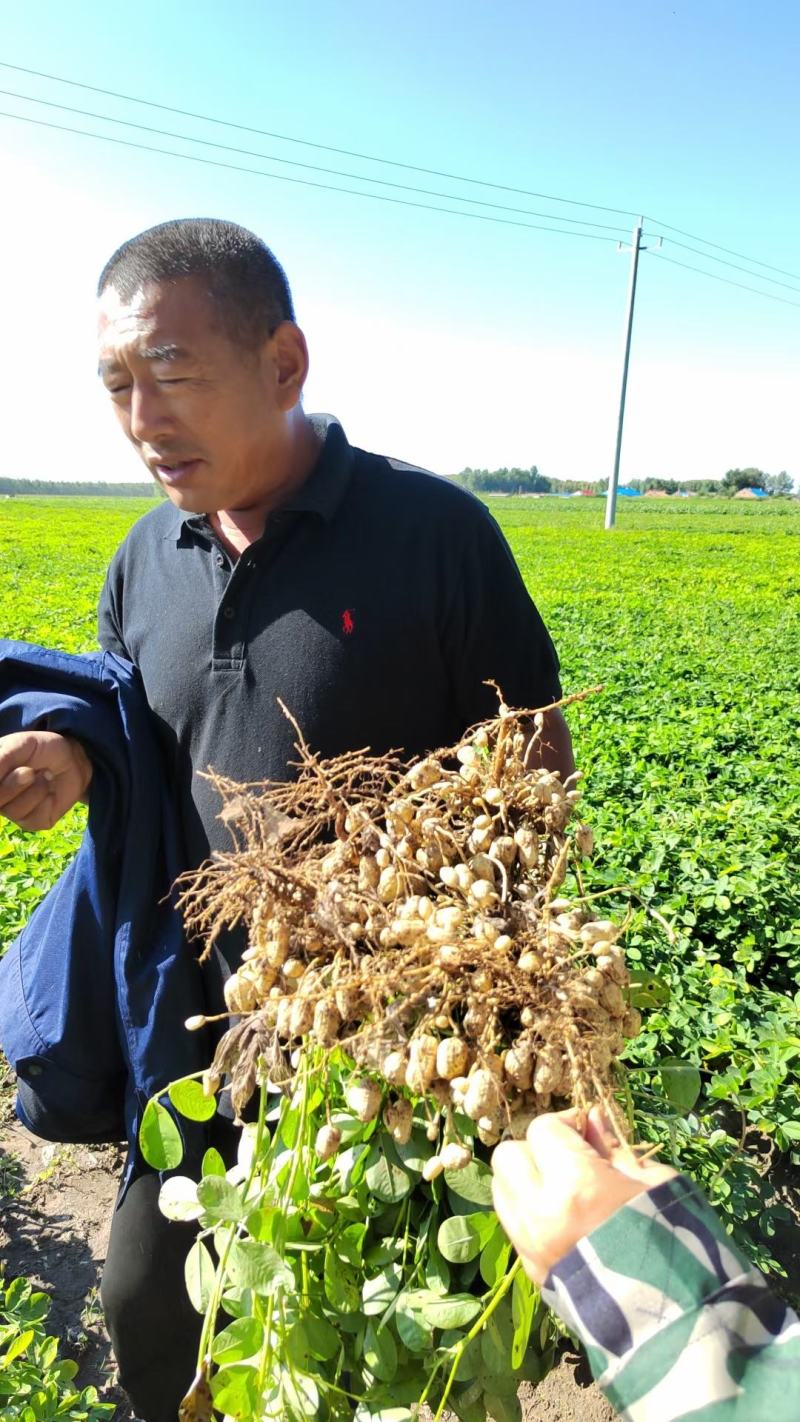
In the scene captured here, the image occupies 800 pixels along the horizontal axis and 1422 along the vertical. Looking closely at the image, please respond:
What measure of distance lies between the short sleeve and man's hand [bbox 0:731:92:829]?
2.42 feet

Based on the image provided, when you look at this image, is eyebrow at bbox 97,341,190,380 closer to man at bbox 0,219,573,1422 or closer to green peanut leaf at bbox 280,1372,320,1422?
man at bbox 0,219,573,1422

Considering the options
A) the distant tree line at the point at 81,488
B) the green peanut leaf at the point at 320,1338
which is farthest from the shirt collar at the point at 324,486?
the distant tree line at the point at 81,488

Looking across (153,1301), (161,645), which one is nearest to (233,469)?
(161,645)

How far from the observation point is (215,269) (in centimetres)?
160

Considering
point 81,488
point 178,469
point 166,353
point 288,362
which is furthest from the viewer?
point 81,488

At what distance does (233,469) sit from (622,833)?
2.68 m

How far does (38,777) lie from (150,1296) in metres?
1.01

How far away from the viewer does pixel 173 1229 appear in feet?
5.52

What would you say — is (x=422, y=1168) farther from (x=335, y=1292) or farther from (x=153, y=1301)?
(x=153, y=1301)

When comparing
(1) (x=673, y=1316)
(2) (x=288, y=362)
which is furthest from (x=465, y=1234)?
(2) (x=288, y=362)

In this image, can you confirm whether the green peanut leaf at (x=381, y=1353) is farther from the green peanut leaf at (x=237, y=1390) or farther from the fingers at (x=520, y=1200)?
the fingers at (x=520, y=1200)

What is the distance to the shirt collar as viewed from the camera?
1.73m

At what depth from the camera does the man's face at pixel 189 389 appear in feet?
5.01

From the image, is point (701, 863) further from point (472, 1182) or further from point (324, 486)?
point (472, 1182)
